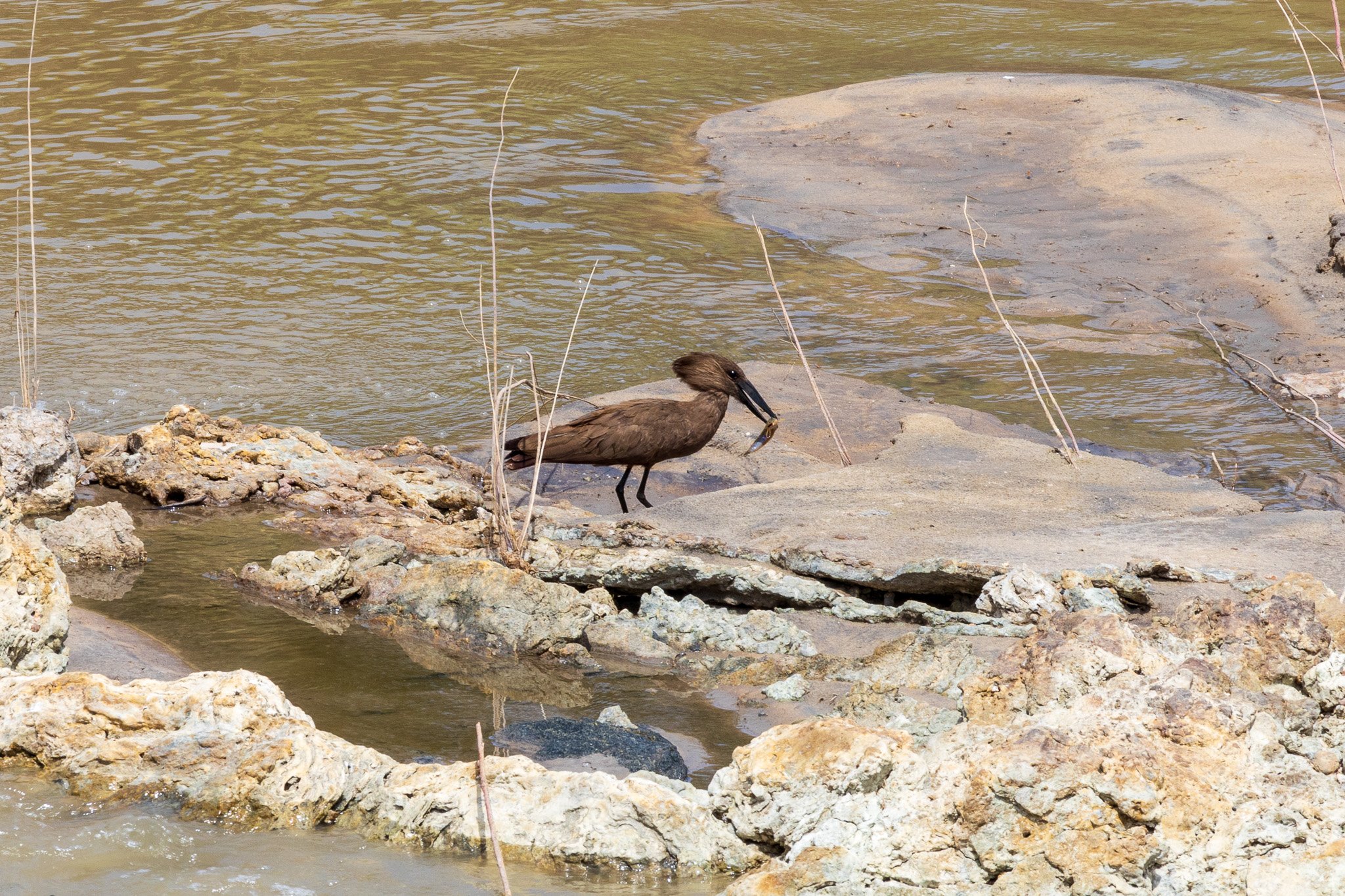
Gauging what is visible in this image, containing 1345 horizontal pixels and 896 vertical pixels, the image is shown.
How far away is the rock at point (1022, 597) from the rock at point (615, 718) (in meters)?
1.43

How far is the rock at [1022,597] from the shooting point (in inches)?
183

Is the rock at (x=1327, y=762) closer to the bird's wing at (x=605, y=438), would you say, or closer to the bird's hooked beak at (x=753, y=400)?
the bird's wing at (x=605, y=438)

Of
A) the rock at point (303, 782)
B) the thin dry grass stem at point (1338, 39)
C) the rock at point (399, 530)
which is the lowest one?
the rock at point (399, 530)

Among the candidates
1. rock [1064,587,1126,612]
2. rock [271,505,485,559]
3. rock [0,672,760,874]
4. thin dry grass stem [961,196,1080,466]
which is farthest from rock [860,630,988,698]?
rock [271,505,485,559]

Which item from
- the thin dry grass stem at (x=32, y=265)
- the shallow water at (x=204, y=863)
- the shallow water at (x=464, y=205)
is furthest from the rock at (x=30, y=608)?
the shallow water at (x=464, y=205)

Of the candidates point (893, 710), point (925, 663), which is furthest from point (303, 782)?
point (925, 663)

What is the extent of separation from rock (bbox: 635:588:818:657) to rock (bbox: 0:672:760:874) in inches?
63.8

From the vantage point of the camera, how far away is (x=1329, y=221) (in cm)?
1105

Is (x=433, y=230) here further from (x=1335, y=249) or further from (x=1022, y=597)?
(x=1022, y=597)

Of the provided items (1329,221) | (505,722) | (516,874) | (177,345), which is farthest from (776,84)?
(516,874)

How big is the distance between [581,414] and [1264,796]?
596 cm

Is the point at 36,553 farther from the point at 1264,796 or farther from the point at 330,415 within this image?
the point at 330,415

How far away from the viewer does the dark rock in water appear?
3.59 metres

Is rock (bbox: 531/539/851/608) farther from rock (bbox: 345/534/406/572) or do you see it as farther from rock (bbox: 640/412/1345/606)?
rock (bbox: 345/534/406/572)
